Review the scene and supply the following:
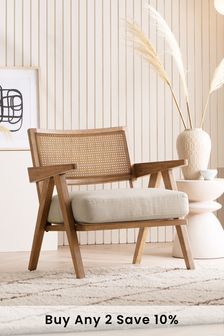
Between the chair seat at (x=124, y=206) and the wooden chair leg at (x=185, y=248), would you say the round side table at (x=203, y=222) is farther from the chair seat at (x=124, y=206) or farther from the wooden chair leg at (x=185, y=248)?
the chair seat at (x=124, y=206)

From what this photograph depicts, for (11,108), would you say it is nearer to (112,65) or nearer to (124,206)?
(112,65)

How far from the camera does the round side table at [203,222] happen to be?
12.5 ft

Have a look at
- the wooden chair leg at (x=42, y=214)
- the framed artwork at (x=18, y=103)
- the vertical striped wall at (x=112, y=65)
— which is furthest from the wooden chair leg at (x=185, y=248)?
the framed artwork at (x=18, y=103)

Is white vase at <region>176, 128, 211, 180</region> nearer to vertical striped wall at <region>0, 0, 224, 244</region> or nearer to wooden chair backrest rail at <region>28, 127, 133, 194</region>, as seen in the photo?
wooden chair backrest rail at <region>28, 127, 133, 194</region>

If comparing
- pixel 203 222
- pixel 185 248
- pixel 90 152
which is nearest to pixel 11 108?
pixel 90 152

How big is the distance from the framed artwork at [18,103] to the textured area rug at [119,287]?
1.44 metres

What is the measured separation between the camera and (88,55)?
4758 millimetres

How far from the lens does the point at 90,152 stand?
373 centimetres

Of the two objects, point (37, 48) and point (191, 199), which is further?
point (37, 48)

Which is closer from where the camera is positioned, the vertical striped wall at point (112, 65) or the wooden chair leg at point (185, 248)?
the wooden chair leg at point (185, 248)

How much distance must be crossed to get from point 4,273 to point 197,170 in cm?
132

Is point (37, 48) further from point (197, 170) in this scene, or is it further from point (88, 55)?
point (197, 170)

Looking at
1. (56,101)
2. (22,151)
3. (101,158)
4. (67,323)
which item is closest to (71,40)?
(56,101)

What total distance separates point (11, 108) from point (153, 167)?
139 centimetres
